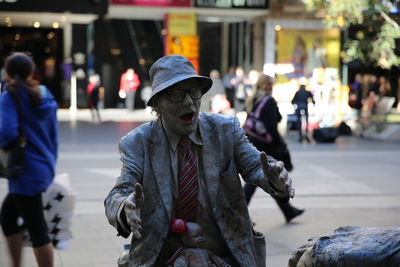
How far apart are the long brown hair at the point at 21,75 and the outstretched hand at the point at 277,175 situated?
2.90 metres

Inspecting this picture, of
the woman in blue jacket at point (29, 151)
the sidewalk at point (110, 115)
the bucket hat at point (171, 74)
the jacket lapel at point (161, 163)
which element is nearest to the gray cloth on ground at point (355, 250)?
the jacket lapel at point (161, 163)

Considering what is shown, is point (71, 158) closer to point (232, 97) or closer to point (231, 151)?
point (231, 151)

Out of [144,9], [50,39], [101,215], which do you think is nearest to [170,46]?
[144,9]

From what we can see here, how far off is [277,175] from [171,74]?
623 mm

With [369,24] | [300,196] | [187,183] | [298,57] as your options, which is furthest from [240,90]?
[187,183]

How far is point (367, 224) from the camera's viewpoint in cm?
830

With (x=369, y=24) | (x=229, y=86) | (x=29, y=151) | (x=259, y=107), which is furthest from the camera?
(x=229, y=86)

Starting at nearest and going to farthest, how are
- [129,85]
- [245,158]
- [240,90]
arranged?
[245,158], [240,90], [129,85]

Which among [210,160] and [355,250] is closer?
[355,250]

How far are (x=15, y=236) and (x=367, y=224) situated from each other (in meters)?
4.22

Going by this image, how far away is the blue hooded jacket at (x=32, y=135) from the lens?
5.24 metres

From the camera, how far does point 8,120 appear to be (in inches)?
208

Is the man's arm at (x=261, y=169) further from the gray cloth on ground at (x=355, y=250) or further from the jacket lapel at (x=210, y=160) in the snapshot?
the gray cloth on ground at (x=355, y=250)

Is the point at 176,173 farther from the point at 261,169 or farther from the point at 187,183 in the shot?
the point at 261,169
